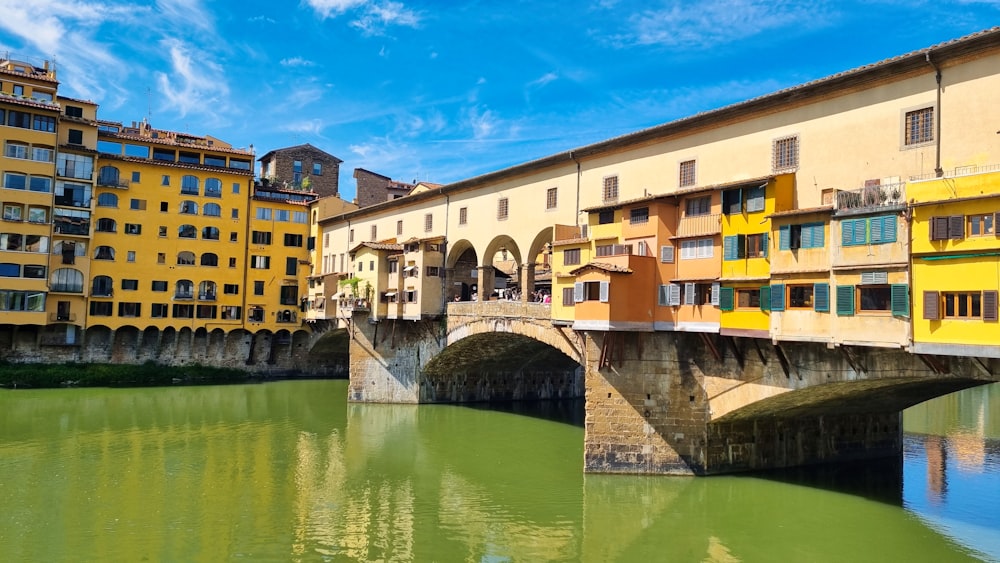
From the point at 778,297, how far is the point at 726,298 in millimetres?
1972

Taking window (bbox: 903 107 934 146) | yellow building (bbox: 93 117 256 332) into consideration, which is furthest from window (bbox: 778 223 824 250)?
yellow building (bbox: 93 117 256 332)

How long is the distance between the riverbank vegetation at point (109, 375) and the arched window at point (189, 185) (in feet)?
44.3

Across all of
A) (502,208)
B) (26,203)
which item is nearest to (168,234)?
(26,203)

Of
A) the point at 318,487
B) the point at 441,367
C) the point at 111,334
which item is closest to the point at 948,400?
the point at 441,367

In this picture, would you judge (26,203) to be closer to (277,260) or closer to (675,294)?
(277,260)

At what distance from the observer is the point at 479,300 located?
117ft

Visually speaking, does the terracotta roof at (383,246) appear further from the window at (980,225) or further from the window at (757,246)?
the window at (980,225)

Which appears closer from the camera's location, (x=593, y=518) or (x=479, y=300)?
(x=593, y=518)

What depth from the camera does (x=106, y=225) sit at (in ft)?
166

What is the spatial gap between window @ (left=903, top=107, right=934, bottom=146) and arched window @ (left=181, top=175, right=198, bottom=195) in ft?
163

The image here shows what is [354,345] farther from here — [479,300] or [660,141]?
[660,141]

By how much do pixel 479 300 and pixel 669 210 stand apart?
559 inches

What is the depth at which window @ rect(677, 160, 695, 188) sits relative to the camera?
81.7ft

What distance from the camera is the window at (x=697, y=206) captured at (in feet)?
74.8
